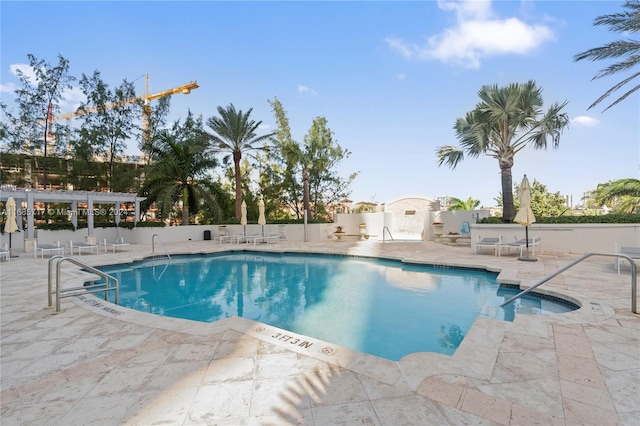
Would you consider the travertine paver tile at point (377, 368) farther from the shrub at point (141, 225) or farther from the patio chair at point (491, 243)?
the shrub at point (141, 225)

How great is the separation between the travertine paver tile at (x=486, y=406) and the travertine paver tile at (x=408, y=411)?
239mm

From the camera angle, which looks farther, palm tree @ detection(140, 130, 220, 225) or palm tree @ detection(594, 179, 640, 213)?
palm tree @ detection(140, 130, 220, 225)

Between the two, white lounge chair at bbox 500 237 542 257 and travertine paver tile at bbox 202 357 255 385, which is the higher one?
white lounge chair at bbox 500 237 542 257

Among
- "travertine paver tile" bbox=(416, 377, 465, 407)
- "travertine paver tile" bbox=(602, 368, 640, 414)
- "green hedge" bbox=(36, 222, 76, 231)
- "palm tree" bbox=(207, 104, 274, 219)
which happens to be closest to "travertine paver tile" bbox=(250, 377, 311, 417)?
"travertine paver tile" bbox=(416, 377, 465, 407)

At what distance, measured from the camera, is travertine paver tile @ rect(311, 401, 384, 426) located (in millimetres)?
2102

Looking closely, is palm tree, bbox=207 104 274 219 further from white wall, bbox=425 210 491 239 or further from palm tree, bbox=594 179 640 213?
palm tree, bbox=594 179 640 213

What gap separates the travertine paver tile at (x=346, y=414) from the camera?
2102mm

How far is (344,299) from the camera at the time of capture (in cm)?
696

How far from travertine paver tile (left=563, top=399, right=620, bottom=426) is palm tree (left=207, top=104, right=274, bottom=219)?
18343 millimetres

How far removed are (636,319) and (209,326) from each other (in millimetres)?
5791

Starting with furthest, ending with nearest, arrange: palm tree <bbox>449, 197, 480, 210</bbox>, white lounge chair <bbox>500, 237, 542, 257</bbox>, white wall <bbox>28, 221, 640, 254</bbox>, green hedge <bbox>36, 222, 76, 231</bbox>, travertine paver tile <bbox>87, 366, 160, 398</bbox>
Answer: palm tree <bbox>449, 197, 480, 210</bbox> → green hedge <bbox>36, 222, 76, 231</bbox> → white wall <bbox>28, 221, 640, 254</bbox> → white lounge chair <bbox>500, 237, 542, 257</bbox> → travertine paver tile <bbox>87, 366, 160, 398</bbox>

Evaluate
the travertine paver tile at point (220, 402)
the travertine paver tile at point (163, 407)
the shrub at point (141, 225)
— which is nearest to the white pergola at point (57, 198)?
the shrub at point (141, 225)

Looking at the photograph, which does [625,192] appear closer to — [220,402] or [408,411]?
[408,411]

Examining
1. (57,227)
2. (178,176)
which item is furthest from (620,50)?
(57,227)
